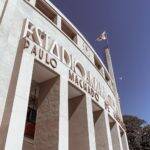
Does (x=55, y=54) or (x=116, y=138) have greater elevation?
(x=55, y=54)

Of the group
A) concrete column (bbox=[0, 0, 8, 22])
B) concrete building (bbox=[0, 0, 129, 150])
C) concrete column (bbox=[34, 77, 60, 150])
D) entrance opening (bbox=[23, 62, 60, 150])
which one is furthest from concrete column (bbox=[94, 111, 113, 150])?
concrete column (bbox=[0, 0, 8, 22])

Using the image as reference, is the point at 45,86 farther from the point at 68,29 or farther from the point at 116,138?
the point at 116,138

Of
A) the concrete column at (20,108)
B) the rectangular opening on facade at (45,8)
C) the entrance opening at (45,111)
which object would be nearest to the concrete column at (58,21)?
the rectangular opening on facade at (45,8)

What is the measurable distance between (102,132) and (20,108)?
8.21 m

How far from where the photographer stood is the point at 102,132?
15422mm

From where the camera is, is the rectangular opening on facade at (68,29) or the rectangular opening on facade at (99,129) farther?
the rectangular opening on facade at (68,29)

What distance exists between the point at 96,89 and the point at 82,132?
4.77 metres

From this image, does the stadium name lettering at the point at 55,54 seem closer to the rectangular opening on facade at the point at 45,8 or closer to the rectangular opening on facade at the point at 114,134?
the rectangular opening on facade at the point at 45,8

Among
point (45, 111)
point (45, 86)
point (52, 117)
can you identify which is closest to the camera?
point (52, 117)

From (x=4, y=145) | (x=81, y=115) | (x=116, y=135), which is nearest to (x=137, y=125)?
(x=116, y=135)

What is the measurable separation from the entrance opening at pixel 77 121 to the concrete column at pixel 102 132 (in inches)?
96.1

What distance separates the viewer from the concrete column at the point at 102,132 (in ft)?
48.2

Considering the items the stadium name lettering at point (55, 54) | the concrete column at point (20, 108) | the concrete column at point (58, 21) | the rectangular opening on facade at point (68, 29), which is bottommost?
the concrete column at point (20, 108)

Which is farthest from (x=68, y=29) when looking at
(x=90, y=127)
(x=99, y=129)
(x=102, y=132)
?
(x=90, y=127)
